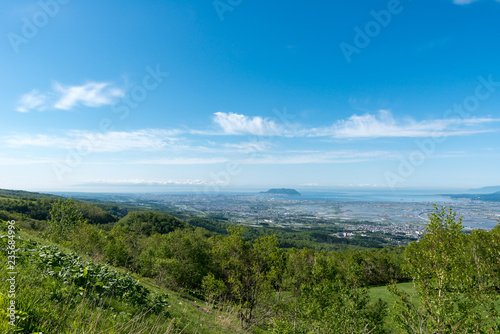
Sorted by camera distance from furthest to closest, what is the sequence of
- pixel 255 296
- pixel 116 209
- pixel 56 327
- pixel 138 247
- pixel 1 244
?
pixel 116 209 < pixel 138 247 < pixel 255 296 < pixel 1 244 < pixel 56 327

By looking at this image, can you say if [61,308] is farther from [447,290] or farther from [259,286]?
[259,286]

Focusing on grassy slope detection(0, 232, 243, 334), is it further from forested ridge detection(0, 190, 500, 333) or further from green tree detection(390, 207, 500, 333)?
green tree detection(390, 207, 500, 333)

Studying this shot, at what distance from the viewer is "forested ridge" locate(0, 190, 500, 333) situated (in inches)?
214

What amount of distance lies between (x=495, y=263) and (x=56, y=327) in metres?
19.7

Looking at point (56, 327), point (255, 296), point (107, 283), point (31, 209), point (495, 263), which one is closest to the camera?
point (56, 327)

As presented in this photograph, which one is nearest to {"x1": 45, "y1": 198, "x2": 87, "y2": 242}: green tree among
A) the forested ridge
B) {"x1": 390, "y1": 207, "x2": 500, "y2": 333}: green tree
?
the forested ridge

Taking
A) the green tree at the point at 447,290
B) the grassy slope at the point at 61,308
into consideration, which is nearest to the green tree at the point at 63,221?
the grassy slope at the point at 61,308

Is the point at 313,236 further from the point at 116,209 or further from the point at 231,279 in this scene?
the point at 116,209

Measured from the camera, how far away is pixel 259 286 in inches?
727

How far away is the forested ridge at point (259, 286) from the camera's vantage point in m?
5.43

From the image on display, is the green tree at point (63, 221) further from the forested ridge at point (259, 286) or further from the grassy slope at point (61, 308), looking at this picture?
the grassy slope at point (61, 308)

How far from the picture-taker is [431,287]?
1125cm

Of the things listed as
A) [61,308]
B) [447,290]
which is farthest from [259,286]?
[61,308]

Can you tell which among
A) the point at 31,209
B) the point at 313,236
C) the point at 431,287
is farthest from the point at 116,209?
the point at 431,287
